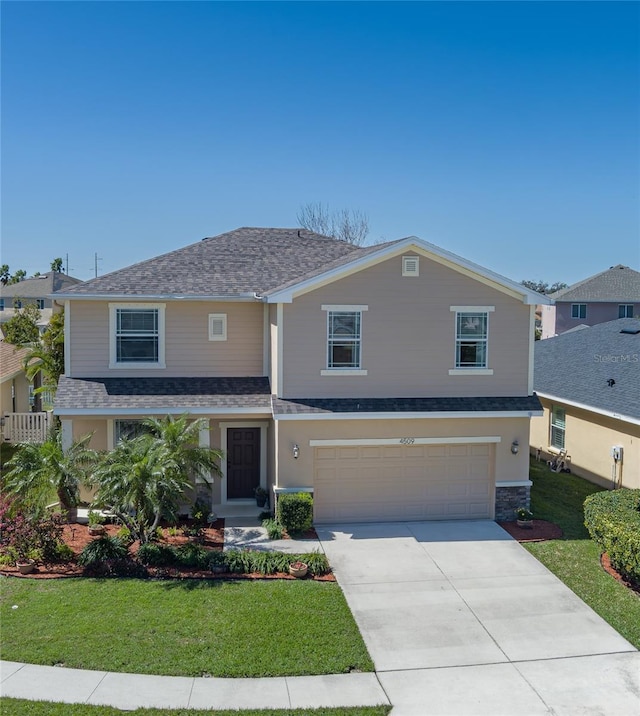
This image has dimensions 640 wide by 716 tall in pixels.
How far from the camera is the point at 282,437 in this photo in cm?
1460

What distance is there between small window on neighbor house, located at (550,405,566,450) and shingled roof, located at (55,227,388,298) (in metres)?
8.88

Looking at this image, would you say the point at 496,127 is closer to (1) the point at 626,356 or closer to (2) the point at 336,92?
(2) the point at 336,92

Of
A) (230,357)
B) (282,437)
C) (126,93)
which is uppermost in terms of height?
(126,93)

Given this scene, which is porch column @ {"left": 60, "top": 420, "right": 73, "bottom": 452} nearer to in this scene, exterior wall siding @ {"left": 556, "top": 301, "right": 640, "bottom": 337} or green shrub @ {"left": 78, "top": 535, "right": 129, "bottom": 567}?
green shrub @ {"left": 78, "top": 535, "right": 129, "bottom": 567}

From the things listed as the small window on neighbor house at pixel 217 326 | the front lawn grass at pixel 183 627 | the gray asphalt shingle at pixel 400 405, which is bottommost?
the front lawn grass at pixel 183 627

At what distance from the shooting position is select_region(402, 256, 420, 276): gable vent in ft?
49.0

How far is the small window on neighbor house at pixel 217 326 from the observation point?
54.5 feet

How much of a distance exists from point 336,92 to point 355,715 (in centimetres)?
1570

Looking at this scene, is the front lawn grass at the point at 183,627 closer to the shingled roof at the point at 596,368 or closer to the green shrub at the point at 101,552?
the green shrub at the point at 101,552

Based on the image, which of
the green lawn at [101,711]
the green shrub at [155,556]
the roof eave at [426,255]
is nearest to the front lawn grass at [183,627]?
the green shrub at [155,556]

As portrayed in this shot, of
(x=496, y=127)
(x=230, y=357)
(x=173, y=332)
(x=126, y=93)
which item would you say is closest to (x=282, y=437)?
(x=230, y=357)

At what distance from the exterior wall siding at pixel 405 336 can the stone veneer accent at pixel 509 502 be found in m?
2.42

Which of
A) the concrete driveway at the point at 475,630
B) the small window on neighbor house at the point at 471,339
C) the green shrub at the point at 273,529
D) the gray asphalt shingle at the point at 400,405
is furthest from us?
the small window on neighbor house at the point at 471,339

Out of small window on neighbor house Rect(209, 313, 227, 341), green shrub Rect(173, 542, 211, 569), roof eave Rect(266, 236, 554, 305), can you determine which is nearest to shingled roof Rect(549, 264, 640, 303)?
roof eave Rect(266, 236, 554, 305)
